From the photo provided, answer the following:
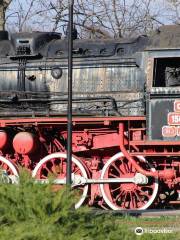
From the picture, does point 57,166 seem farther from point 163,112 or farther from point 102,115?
point 163,112

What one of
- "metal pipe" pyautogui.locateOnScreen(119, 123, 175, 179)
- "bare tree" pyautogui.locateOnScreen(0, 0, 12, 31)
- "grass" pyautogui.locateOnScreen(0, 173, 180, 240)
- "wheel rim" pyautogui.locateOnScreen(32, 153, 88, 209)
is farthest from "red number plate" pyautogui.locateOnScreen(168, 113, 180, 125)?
"bare tree" pyautogui.locateOnScreen(0, 0, 12, 31)

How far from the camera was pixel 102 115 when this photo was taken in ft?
36.0

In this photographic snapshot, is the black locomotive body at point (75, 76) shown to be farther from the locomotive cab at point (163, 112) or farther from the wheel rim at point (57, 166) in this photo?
the wheel rim at point (57, 166)

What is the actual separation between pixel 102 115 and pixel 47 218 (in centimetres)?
593

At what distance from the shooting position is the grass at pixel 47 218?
15.9 feet

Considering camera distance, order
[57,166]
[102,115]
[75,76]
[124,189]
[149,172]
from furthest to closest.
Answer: [75,76] → [57,166] → [124,189] → [102,115] → [149,172]

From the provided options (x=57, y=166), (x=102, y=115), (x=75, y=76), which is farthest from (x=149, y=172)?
(x=75, y=76)

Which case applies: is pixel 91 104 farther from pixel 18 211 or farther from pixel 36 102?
pixel 18 211

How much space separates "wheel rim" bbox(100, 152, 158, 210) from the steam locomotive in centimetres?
2

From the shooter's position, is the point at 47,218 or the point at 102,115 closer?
the point at 47,218

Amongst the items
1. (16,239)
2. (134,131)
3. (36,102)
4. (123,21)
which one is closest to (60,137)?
(36,102)

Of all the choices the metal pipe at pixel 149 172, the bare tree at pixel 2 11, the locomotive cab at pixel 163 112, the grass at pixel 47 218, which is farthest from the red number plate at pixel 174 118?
the bare tree at pixel 2 11

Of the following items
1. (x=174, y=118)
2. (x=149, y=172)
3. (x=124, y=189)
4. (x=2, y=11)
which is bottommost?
(x=124, y=189)

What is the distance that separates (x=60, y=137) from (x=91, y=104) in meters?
0.89
